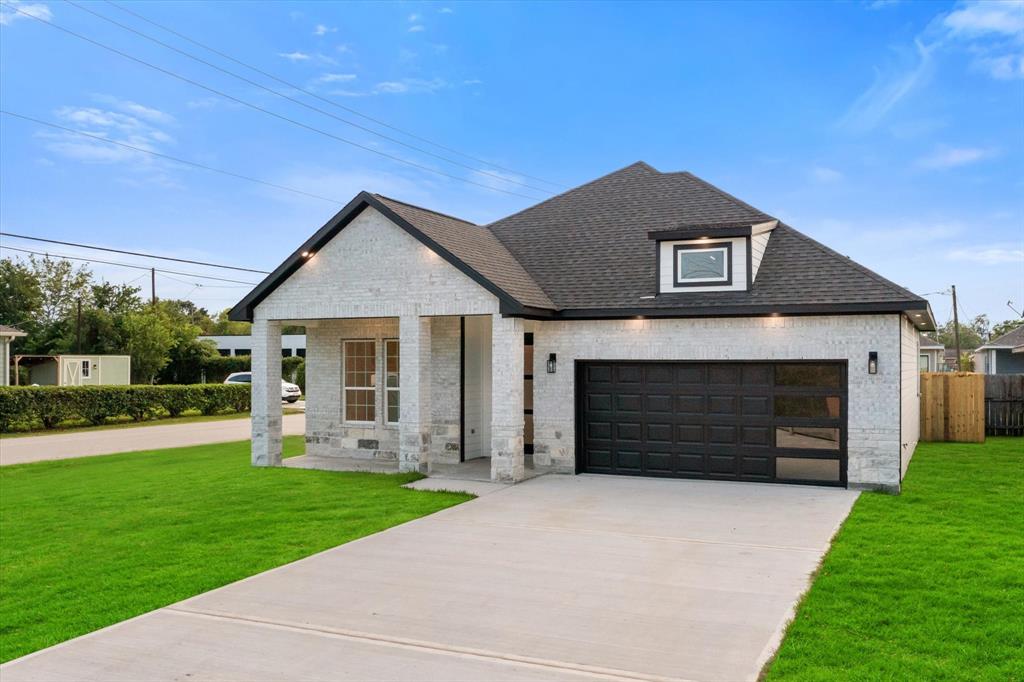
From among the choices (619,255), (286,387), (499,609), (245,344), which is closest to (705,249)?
(619,255)

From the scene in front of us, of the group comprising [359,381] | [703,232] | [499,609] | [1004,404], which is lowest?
[499,609]

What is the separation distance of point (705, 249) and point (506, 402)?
4.60 m

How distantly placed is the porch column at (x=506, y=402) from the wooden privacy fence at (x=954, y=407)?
13479 millimetres

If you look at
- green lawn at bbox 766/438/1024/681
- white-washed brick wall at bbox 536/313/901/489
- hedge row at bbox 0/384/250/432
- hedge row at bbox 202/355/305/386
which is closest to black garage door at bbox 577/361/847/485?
white-washed brick wall at bbox 536/313/901/489

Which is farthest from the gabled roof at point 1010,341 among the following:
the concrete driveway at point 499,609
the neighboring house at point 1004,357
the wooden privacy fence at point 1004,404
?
the concrete driveway at point 499,609

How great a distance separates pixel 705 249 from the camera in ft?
47.9

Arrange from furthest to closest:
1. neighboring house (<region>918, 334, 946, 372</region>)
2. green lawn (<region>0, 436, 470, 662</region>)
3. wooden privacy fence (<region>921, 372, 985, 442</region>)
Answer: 1. neighboring house (<region>918, 334, 946, 372</region>)
2. wooden privacy fence (<region>921, 372, 985, 442</region>)
3. green lawn (<region>0, 436, 470, 662</region>)

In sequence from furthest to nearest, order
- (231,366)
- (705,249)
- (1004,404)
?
1. (231,366)
2. (1004,404)
3. (705,249)

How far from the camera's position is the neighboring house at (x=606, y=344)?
527 inches

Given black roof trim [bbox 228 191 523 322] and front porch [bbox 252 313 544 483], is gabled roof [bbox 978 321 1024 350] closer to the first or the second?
front porch [bbox 252 313 544 483]

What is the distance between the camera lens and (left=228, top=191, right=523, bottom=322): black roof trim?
1404 centimetres

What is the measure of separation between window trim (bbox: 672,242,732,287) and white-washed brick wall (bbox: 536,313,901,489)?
2.53 feet

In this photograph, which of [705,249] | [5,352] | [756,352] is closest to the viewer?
[756,352]

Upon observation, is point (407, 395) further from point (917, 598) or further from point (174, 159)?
point (174, 159)
